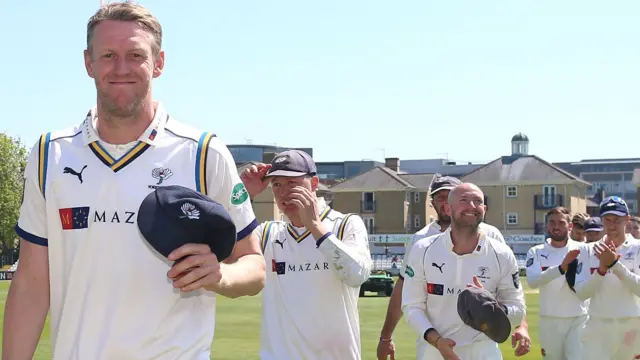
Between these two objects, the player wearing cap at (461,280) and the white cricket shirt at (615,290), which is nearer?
the player wearing cap at (461,280)

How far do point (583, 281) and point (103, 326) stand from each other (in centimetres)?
799

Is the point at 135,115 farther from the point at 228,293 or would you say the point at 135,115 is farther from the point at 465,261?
the point at 465,261

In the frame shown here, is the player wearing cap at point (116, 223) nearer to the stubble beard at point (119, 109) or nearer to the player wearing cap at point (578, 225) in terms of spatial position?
the stubble beard at point (119, 109)

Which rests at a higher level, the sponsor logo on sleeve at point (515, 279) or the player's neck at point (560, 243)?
the sponsor logo on sleeve at point (515, 279)

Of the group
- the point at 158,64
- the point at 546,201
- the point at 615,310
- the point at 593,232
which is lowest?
the point at 546,201

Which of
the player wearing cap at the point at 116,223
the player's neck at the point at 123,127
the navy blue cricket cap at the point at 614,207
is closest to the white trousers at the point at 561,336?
the navy blue cricket cap at the point at 614,207

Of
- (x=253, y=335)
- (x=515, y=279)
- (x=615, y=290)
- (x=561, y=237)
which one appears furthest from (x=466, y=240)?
(x=253, y=335)

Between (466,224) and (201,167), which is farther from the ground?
(201,167)

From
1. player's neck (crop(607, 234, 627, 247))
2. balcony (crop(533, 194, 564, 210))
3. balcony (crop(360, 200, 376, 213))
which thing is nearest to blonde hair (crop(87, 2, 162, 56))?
player's neck (crop(607, 234, 627, 247))

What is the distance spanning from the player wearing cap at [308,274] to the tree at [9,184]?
66.7m

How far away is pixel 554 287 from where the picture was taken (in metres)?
11.8

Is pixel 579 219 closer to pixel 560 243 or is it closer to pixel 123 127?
pixel 560 243

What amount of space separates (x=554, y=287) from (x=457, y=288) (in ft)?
18.1

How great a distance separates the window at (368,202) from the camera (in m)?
91.2
